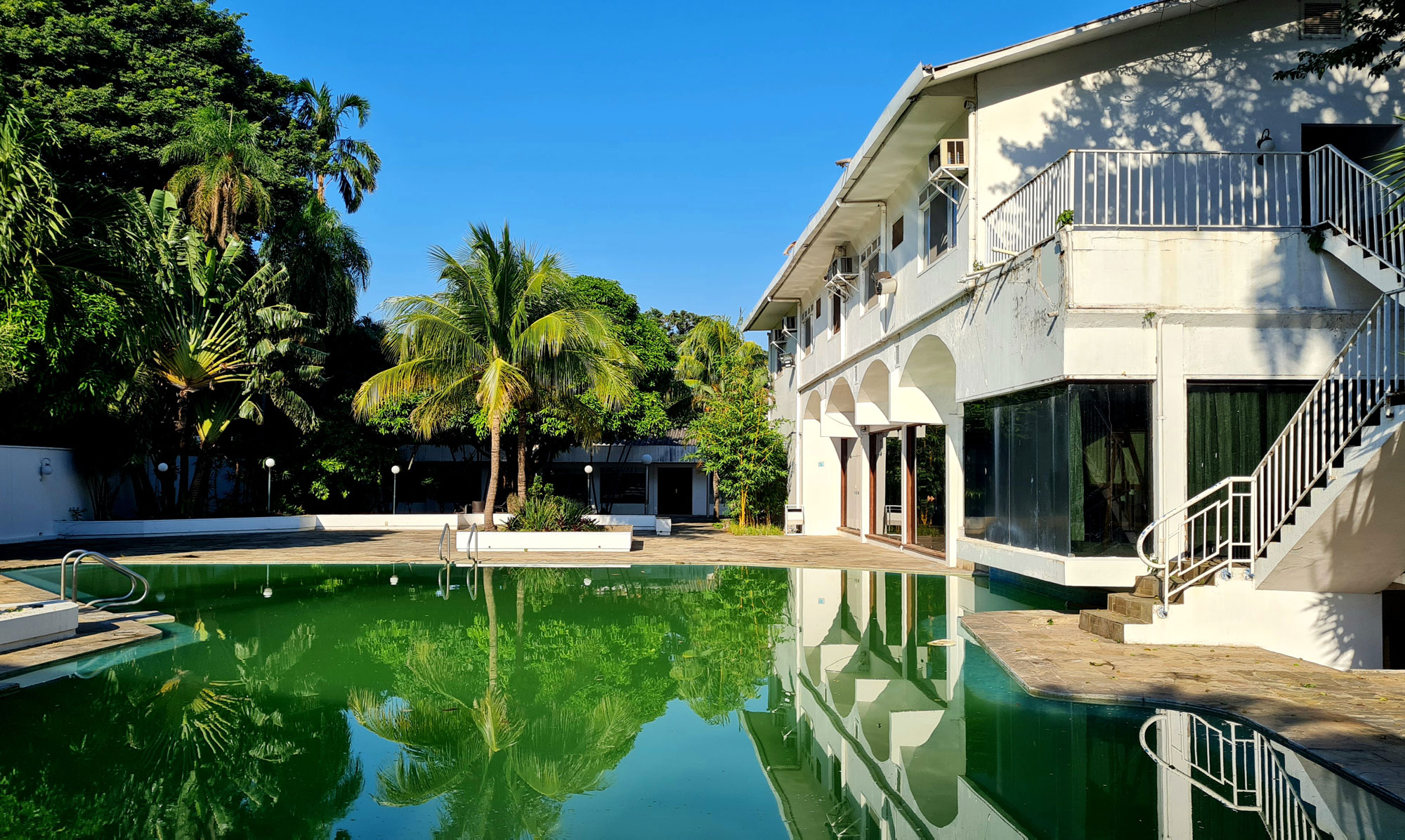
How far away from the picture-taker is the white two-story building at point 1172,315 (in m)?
9.59

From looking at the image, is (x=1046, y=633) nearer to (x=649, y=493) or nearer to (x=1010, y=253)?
(x=1010, y=253)

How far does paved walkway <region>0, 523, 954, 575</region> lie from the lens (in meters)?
18.8

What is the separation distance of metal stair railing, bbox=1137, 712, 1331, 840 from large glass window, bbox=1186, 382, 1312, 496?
4546 millimetres

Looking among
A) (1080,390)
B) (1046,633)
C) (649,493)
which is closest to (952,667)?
(1046,633)

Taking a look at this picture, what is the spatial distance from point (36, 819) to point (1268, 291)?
11956mm

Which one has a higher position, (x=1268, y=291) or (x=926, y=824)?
(x=1268, y=291)

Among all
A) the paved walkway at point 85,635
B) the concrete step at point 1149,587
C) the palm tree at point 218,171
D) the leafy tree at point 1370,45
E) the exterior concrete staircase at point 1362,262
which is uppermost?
the palm tree at point 218,171

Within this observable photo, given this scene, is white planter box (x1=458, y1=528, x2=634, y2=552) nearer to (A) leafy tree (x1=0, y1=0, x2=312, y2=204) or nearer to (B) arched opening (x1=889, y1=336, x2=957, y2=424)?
(B) arched opening (x1=889, y1=336, x2=957, y2=424)

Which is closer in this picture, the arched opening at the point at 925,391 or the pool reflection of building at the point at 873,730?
the pool reflection of building at the point at 873,730

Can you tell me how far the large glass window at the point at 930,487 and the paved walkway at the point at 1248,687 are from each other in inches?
340

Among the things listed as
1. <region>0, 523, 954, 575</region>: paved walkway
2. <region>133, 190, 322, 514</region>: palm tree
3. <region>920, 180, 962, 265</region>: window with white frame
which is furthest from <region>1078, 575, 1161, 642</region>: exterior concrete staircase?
<region>133, 190, 322, 514</region>: palm tree

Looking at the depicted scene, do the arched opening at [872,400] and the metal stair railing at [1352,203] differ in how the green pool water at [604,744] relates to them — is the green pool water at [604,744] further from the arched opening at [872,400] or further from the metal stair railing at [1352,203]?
the arched opening at [872,400]

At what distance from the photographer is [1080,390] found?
10648 mm

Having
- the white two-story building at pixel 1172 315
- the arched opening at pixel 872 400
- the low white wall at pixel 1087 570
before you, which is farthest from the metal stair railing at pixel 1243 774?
the arched opening at pixel 872 400
